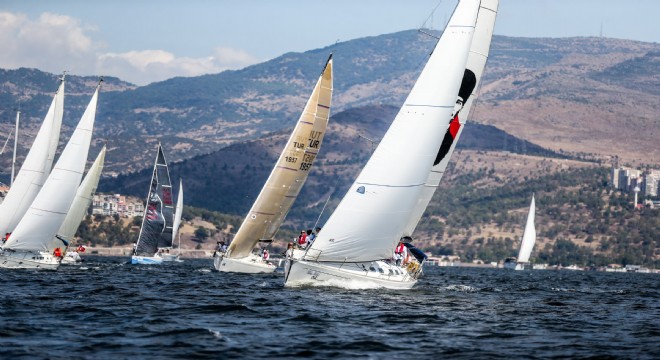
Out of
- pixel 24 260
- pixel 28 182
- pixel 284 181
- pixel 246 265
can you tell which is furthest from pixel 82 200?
pixel 284 181

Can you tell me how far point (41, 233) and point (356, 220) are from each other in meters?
24.0

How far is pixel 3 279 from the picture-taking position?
56.2m

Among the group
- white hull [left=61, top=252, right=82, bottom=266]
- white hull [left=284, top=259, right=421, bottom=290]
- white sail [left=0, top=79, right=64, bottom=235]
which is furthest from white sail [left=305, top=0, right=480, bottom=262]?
white hull [left=61, top=252, right=82, bottom=266]

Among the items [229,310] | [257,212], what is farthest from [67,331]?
[257,212]

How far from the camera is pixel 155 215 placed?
353ft

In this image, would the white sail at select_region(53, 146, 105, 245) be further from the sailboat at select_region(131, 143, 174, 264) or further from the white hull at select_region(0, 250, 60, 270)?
the white hull at select_region(0, 250, 60, 270)

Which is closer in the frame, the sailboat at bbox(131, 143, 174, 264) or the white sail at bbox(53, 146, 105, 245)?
the white sail at bbox(53, 146, 105, 245)

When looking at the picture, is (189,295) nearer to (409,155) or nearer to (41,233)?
(409,155)

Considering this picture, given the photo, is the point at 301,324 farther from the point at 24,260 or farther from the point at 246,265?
the point at 246,265

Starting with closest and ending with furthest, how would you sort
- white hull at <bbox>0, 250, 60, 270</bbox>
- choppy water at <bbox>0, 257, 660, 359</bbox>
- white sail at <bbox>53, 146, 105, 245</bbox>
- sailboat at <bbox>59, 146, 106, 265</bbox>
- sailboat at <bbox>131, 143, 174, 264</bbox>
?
choppy water at <bbox>0, 257, 660, 359</bbox>, white hull at <bbox>0, 250, 60, 270</bbox>, white sail at <bbox>53, 146, 105, 245</bbox>, sailboat at <bbox>59, 146, 106, 265</bbox>, sailboat at <bbox>131, 143, 174, 264</bbox>

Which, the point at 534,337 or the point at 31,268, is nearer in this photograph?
the point at 534,337

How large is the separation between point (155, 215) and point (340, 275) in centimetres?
5972

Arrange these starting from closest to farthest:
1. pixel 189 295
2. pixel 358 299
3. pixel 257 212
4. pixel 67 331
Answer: pixel 67 331
pixel 358 299
pixel 189 295
pixel 257 212

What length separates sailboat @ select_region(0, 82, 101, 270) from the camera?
213 feet
